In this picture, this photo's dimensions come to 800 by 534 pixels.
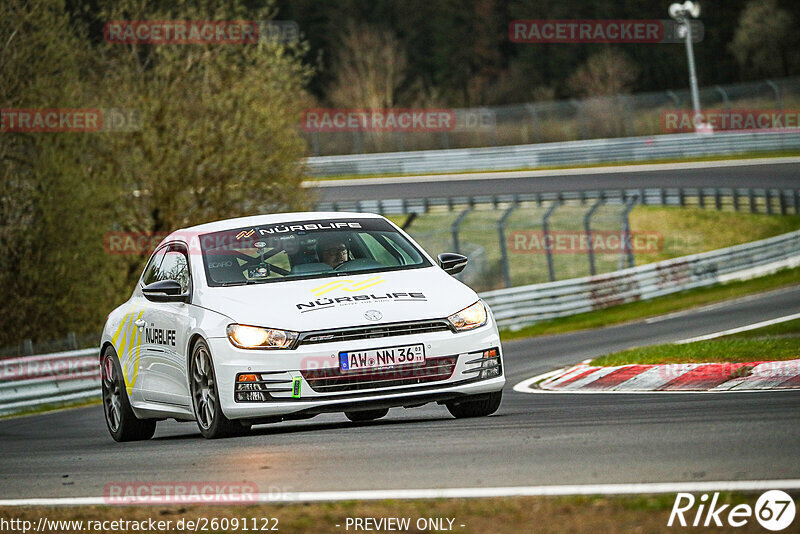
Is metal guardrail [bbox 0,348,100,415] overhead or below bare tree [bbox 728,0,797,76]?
overhead

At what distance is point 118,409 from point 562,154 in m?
45.5

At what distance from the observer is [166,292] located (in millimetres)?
9914

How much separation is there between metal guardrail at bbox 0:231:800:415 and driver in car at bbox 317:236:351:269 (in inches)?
459

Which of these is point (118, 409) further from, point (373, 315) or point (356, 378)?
point (373, 315)

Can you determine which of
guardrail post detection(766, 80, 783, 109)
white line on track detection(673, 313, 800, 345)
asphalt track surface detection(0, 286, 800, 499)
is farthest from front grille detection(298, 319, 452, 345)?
guardrail post detection(766, 80, 783, 109)

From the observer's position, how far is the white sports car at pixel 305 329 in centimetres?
896

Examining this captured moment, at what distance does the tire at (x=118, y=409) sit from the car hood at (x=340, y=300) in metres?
1.84

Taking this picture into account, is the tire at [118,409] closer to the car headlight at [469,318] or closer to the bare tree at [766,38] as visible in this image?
the car headlight at [469,318]

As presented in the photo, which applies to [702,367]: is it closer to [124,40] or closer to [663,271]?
[663,271]

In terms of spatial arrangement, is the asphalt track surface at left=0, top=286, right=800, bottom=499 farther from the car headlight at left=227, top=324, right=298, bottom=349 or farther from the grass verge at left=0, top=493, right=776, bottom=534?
the car headlight at left=227, top=324, right=298, bottom=349

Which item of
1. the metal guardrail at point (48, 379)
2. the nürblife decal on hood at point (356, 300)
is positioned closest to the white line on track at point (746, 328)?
the metal guardrail at point (48, 379)

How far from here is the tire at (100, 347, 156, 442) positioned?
11109 millimetres

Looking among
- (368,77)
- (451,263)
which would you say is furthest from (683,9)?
(451,263)

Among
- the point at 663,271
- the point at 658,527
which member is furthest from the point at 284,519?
the point at 663,271
